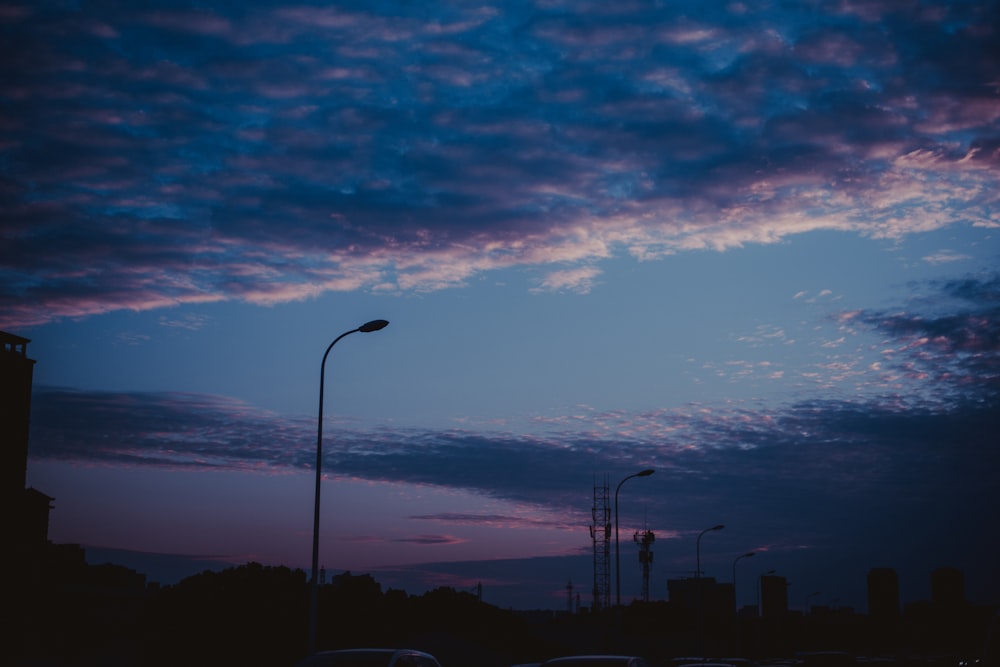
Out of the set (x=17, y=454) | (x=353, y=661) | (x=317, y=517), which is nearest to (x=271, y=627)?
(x=17, y=454)

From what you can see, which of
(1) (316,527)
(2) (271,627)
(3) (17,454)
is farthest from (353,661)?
(2) (271,627)

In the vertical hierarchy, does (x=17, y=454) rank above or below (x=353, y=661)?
above

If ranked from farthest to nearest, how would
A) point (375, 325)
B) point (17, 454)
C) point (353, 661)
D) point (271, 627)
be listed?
point (271, 627), point (17, 454), point (375, 325), point (353, 661)

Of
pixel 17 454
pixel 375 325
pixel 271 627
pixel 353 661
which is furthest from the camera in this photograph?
pixel 271 627

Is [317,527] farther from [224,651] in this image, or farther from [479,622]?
[479,622]

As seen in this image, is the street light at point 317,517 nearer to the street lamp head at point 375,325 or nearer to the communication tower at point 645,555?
the street lamp head at point 375,325

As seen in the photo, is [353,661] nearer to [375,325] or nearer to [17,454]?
[375,325]

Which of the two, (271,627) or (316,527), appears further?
(271,627)

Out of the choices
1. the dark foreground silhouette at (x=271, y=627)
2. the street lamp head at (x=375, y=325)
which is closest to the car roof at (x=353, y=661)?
the dark foreground silhouette at (x=271, y=627)

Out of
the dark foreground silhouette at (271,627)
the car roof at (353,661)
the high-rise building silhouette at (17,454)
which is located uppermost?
the high-rise building silhouette at (17,454)

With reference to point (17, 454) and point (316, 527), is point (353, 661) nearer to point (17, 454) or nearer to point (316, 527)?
point (316, 527)

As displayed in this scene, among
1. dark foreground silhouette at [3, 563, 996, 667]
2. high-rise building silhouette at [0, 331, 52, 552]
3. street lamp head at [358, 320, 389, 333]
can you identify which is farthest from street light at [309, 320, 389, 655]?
high-rise building silhouette at [0, 331, 52, 552]

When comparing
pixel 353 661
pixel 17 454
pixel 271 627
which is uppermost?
pixel 17 454

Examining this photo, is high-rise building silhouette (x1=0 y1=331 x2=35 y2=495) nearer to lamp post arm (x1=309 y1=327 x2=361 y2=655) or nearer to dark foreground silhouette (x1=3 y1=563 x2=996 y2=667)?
dark foreground silhouette (x1=3 y1=563 x2=996 y2=667)
